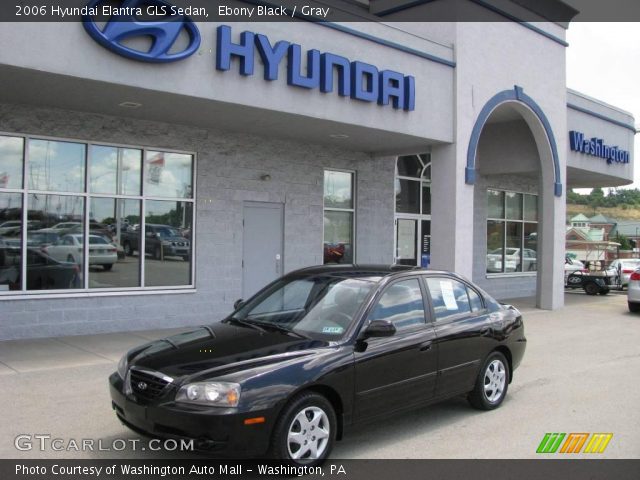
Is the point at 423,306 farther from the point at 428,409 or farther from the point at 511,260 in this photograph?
the point at 511,260

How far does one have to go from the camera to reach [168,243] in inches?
439

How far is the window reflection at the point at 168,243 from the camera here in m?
10.9

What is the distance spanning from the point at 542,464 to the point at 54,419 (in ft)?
14.4

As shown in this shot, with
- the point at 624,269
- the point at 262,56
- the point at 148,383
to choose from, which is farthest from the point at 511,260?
the point at 148,383

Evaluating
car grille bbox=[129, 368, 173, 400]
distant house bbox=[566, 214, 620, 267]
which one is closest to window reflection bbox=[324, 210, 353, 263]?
car grille bbox=[129, 368, 173, 400]

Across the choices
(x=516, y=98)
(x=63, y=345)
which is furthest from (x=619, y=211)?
(x=63, y=345)

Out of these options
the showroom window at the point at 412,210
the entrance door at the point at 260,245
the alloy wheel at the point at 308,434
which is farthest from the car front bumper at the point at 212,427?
the showroom window at the point at 412,210

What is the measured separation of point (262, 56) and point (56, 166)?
368 centimetres

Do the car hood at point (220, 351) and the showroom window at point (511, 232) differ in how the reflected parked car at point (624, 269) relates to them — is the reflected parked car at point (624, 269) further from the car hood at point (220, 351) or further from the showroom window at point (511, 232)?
the car hood at point (220, 351)

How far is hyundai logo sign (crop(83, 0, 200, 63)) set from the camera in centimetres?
780

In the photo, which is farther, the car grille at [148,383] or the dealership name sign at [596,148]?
the dealership name sign at [596,148]

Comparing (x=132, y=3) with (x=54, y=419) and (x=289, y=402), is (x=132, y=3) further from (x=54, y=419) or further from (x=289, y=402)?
(x=289, y=402)

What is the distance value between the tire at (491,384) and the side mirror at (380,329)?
1.81m

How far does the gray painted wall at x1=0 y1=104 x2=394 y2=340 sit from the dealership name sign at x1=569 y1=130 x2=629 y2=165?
5695 millimetres
